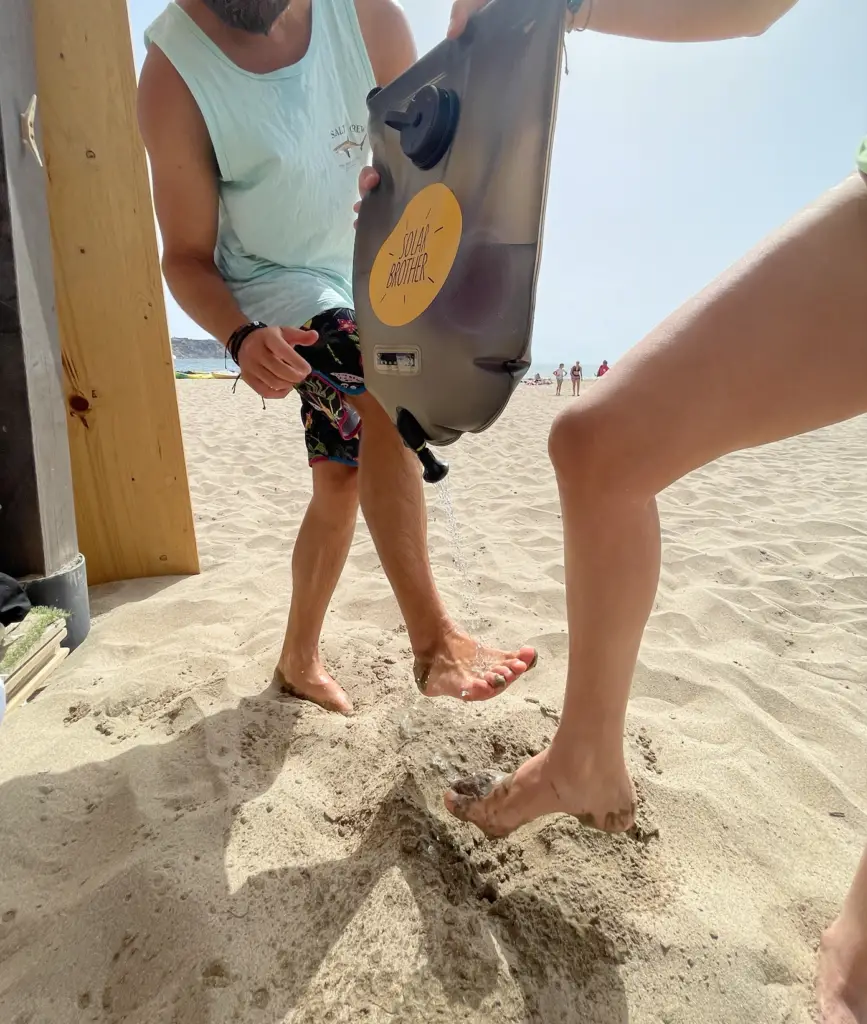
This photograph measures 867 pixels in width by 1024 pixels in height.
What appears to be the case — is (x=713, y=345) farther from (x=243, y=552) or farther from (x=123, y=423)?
(x=243, y=552)

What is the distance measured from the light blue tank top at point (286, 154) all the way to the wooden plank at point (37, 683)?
3.56 ft

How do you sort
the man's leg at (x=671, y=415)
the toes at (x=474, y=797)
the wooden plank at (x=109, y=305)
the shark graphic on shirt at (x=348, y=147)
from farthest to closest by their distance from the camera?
1. the wooden plank at (x=109, y=305)
2. the shark graphic on shirt at (x=348, y=147)
3. the toes at (x=474, y=797)
4. the man's leg at (x=671, y=415)

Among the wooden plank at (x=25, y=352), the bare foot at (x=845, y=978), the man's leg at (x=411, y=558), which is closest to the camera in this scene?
the bare foot at (x=845, y=978)

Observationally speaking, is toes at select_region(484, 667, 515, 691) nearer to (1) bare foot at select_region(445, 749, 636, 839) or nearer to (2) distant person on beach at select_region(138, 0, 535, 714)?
(2) distant person on beach at select_region(138, 0, 535, 714)

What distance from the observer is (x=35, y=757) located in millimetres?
1459

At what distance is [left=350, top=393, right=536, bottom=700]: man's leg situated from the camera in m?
1.41

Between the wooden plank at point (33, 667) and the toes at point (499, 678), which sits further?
the wooden plank at point (33, 667)

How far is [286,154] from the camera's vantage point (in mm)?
1479

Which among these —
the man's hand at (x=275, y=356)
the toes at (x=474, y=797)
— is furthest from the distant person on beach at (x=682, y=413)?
the man's hand at (x=275, y=356)

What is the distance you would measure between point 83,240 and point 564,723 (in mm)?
2279

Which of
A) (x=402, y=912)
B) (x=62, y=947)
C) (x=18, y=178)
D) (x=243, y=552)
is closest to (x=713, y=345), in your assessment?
(x=402, y=912)

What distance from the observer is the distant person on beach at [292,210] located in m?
1.42

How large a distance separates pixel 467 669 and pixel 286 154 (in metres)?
1.17

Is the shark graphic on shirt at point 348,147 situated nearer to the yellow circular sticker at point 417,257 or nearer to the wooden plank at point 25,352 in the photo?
the yellow circular sticker at point 417,257
